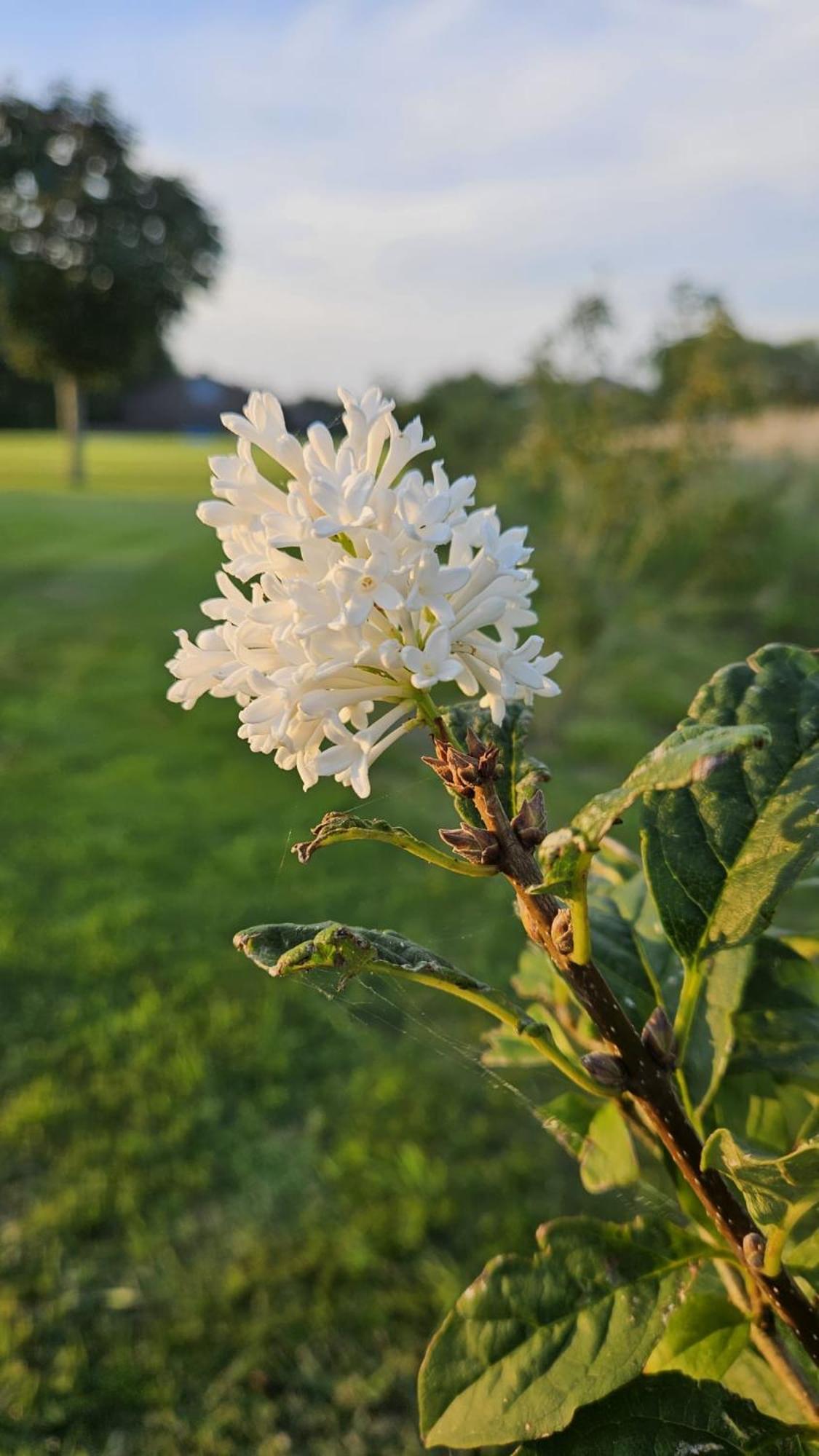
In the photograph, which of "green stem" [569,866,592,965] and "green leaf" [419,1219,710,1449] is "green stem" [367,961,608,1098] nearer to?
"green stem" [569,866,592,965]

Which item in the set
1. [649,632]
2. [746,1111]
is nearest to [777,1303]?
[746,1111]

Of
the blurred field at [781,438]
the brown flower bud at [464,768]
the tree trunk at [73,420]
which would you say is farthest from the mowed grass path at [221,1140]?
the tree trunk at [73,420]

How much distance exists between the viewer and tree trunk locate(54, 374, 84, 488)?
14.6 m

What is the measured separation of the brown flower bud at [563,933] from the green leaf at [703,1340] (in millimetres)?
328

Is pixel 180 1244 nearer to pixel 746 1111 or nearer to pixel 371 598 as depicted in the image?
pixel 746 1111

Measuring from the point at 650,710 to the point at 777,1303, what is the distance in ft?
16.4

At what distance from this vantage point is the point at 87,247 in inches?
343

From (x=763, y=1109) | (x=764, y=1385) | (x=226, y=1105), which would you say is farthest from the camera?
(x=226, y=1105)

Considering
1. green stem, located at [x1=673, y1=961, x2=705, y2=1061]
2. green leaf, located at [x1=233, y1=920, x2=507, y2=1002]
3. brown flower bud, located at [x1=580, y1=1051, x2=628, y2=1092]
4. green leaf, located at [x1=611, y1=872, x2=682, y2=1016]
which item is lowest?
green leaf, located at [x1=611, y1=872, x2=682, y2=1016]

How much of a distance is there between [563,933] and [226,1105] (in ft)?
6.48

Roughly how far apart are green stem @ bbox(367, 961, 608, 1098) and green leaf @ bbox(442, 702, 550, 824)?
0.37ft

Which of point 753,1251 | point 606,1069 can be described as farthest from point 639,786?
point 753,1251

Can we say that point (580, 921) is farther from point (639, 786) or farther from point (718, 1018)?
point (718, 1018)

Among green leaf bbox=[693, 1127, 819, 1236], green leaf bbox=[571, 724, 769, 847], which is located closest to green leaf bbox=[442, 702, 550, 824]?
Result: green leaf bbox=[571, 724, 769, 847]
